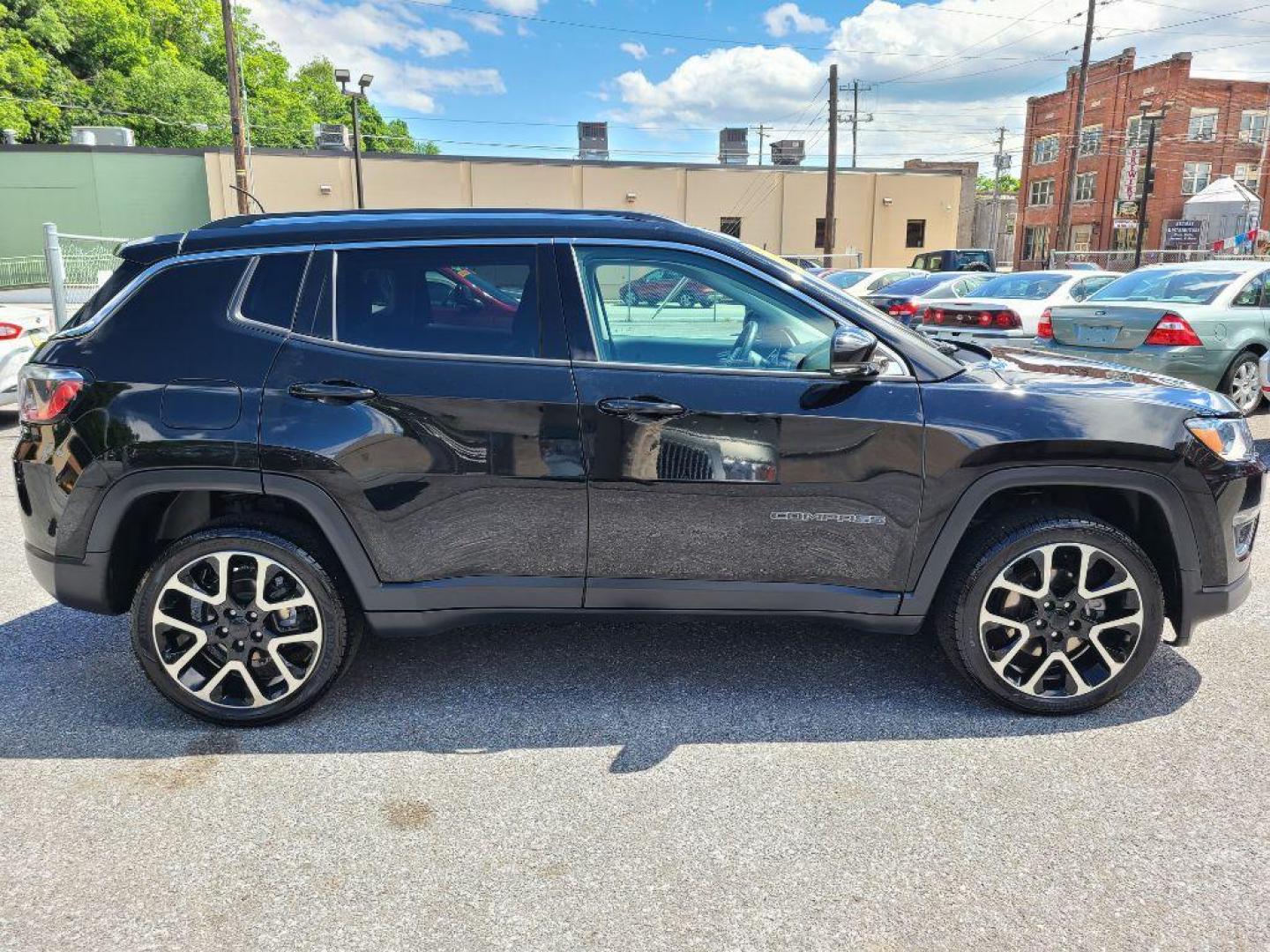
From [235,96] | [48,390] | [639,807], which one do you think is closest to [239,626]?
[48,390]

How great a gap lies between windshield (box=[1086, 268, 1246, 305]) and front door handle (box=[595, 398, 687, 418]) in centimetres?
794

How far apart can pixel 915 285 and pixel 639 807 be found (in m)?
13.6

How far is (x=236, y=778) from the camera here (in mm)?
2994

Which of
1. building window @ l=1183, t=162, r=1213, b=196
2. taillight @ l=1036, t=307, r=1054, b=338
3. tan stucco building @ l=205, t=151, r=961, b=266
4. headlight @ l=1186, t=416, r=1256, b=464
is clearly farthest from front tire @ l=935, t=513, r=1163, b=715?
building window @ l=1183, t=162, r=1213, b=196

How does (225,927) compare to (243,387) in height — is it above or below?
below

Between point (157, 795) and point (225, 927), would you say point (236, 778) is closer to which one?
point (157, 795)

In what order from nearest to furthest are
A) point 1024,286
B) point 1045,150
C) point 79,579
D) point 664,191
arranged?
1. point 79,579
2. point 1024,286
3. point 664,191
4. point 1045,150

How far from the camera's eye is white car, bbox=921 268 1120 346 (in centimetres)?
1043

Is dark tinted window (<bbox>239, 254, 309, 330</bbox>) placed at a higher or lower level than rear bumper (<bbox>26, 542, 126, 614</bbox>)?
higher

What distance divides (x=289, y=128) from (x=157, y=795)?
7321cm

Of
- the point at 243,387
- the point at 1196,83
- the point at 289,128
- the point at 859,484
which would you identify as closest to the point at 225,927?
the point at 243,387

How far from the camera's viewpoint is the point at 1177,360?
838cm

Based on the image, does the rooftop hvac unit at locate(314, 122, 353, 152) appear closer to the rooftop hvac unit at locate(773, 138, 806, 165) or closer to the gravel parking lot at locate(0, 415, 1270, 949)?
the rooftop hvac unit at locate(773, 138, 806, 165)

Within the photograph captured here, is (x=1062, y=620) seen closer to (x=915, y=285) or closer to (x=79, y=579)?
(x=79, y=579)
